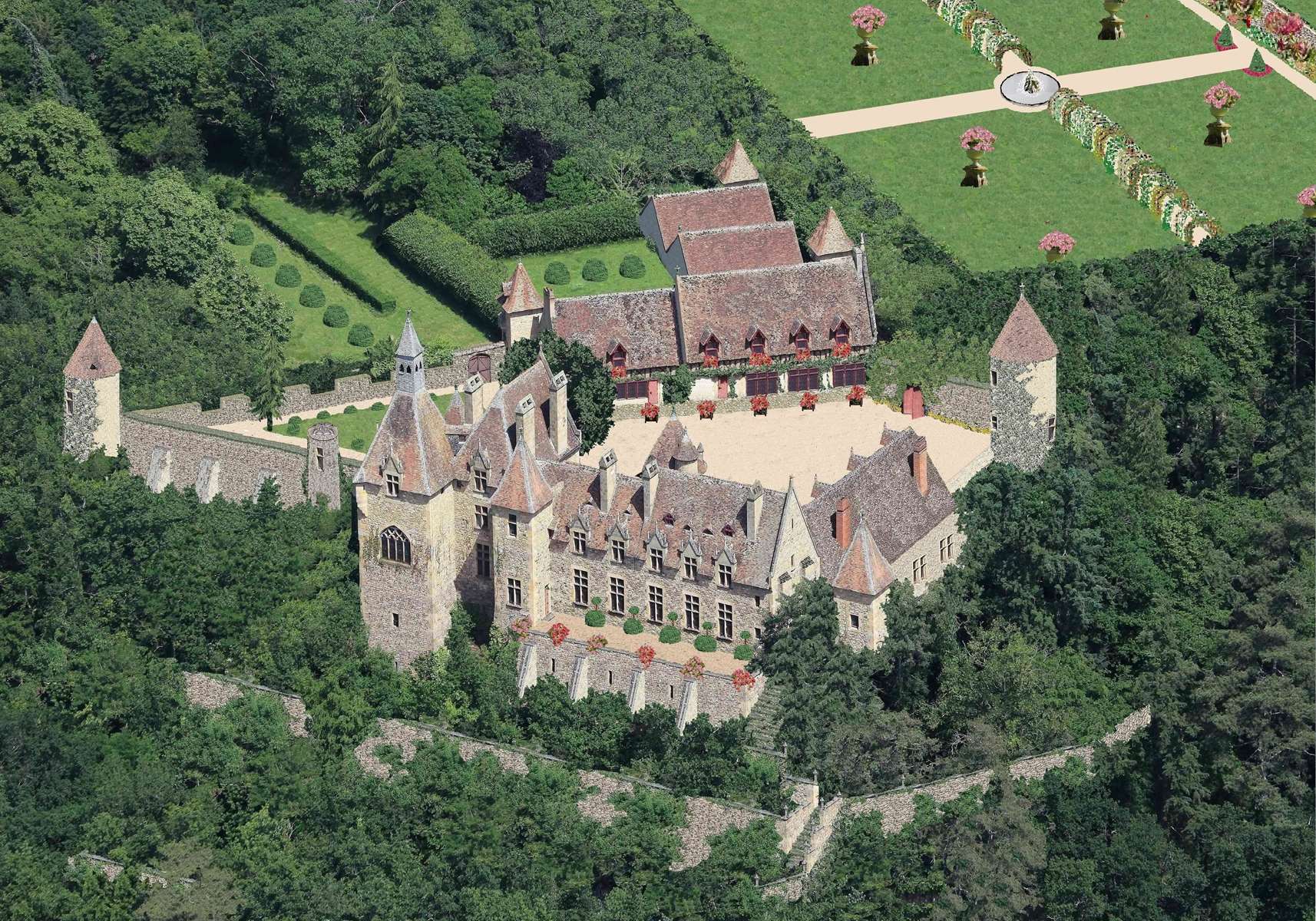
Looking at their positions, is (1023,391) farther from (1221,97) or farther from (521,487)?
(521,487)

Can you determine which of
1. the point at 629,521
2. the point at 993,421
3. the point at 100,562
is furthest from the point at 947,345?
the point at 100,562

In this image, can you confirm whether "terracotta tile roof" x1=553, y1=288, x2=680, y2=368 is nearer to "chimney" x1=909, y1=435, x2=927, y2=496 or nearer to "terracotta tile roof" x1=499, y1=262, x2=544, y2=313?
"terracotta tile roof" x1=499, y1=262, x2=544, y2=313

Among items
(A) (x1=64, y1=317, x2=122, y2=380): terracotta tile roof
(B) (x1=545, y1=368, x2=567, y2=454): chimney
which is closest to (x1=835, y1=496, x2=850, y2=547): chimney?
(B) (x1=545, y1=368, x2=567, y2=454): chimney

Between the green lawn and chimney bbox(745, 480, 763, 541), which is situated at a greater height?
chimney bbox(745, 480, 763, 541)

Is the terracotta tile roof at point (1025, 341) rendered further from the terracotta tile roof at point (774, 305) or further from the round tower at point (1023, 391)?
the terracotta tile roof at point (774, 305)

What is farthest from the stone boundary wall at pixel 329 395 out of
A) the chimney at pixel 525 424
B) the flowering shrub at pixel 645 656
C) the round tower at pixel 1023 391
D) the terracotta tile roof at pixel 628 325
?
the round tower at pixel 1023 391
